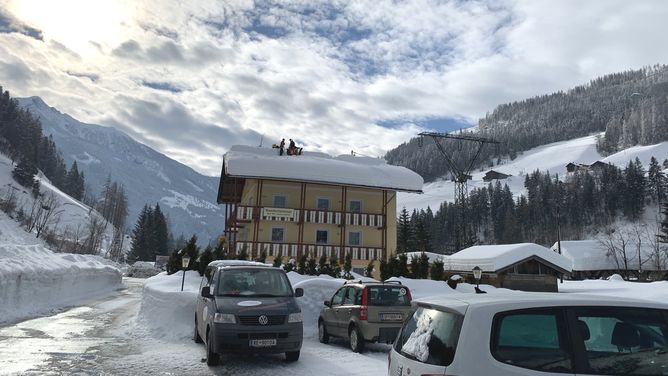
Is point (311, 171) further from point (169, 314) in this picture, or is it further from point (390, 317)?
point (390, 317)

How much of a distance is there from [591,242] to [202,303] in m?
84.2

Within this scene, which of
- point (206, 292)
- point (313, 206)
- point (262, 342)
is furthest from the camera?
point (313, 206)

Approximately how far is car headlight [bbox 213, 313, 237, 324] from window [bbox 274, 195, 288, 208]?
31378 mm

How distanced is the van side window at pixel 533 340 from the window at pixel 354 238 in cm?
3798

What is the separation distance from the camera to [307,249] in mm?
39219

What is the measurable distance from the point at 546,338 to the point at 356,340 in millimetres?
8309

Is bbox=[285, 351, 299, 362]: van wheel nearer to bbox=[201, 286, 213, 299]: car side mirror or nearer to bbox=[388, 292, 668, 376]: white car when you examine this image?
bbox=[201, 286, 213, 299]: car side mirror

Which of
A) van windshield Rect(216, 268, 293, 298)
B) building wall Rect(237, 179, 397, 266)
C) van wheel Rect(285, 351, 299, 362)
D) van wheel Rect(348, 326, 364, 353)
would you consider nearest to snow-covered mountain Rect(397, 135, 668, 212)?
building wall Rect(237, 179, 397, 266)

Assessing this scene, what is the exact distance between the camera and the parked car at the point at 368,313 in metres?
11.7

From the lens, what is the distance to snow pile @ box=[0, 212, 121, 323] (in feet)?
57.0

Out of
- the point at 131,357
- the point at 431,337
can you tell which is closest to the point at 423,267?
the point at 131,357

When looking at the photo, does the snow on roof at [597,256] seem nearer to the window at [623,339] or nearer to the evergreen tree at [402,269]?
the evergreen tree at [402,269]

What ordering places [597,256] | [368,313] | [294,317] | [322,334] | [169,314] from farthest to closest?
[597,256] < [169,314] < [322,334] < [368,313] < [294,317]

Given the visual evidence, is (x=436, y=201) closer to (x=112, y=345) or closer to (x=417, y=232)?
(x=417, y=232)
